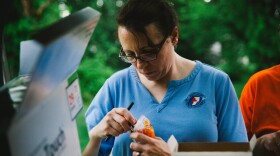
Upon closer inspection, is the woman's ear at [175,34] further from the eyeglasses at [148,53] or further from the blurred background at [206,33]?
the blurred background at [206,33]

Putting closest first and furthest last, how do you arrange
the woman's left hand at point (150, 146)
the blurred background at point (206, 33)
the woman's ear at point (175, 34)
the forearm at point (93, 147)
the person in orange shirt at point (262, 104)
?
the woman's left hand at point (150, 146), the forearm at point (93, 147), the woman's ear at point (175, 34), the person in orange shirt at point (262, 104), the blurred background at point (206, 33)

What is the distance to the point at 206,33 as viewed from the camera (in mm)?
4273

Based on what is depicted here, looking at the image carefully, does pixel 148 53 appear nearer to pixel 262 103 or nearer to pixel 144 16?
pixel 144 16

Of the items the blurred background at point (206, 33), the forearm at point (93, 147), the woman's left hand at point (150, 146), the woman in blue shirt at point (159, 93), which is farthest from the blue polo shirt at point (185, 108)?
the blurred background at point (206, 33)

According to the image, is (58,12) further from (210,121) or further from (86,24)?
(86,24)

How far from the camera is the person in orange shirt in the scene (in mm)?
1858

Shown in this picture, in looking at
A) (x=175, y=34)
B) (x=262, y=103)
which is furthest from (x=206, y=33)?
(x=175, y=34)

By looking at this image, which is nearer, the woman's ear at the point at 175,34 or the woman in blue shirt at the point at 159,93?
the woman in blue shirt at the point at 159,93

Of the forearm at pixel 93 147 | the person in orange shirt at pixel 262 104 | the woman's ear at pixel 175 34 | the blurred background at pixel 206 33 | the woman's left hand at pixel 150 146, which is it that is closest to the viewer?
the woman's left hand at pixel 150 146

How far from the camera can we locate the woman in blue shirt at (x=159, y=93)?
1486 mm

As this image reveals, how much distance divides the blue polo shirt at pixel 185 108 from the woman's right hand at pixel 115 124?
0.14 metres

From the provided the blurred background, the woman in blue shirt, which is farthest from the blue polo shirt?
the blurred background

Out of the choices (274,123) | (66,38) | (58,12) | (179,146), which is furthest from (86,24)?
(58,12)

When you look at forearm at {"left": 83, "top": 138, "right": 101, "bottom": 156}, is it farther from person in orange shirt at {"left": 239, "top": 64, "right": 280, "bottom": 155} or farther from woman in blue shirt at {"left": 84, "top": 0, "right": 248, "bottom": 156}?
person in orange shirt at {"left": 239, "top": 64, "right": 280, "bottom": 155}
